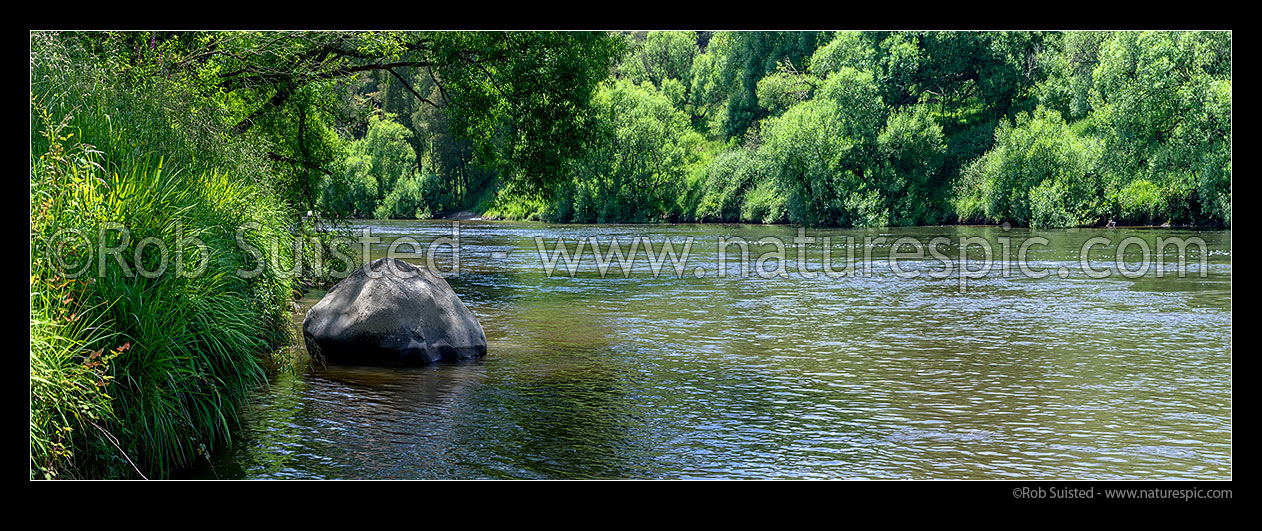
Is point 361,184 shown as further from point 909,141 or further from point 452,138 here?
point 452,138

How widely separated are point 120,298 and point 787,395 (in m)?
6.66

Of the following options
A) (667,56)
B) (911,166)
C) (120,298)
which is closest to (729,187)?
(911,166)

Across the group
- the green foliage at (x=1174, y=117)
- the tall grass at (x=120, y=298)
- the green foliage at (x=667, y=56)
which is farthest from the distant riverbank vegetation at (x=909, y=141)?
the tall grass at (x=120, y=298)

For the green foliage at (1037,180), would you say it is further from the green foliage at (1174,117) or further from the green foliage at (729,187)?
the green foliage at (729,187)

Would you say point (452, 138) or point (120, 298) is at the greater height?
point (452, 138)

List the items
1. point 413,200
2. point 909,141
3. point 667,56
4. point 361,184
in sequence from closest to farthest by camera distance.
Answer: point 909,141, point 361,184, point 413,200, point 667,56

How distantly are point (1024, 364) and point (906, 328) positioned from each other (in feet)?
11.7

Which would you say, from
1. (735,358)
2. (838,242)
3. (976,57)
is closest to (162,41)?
(735,358)

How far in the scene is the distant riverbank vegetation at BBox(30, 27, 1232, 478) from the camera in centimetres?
728

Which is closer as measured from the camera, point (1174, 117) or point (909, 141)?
point (1174, 117)

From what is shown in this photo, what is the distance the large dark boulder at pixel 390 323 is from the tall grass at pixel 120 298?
2.94m

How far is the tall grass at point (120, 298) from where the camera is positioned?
670 centimetres

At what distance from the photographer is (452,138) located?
33656mm
